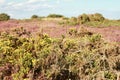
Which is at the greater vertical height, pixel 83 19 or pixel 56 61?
pixel 56 61

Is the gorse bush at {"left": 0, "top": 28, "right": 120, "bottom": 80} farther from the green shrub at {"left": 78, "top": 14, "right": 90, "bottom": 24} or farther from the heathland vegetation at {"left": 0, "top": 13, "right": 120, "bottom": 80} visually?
the green shrub at {"left": 78, "top": 14, "right": 90, "bottom": 24}

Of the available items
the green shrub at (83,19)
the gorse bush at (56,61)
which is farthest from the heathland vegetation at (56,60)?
the green shrub at (83,19)

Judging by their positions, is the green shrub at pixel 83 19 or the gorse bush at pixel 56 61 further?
the green shrub at pixel 83 19

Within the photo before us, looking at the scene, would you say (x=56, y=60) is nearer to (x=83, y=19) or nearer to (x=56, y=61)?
(x=56, y=61)

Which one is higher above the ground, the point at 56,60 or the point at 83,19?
the point at 56,60

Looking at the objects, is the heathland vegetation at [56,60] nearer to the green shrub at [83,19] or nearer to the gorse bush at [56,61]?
the gorse bush at [56,61]

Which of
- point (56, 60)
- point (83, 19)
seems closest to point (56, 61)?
point (56, 60)

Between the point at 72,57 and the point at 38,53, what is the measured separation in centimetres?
84

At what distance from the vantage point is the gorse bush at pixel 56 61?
8.84 metres

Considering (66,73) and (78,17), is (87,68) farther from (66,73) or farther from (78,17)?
(78,17)

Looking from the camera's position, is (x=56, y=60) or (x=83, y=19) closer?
(x=56, y=60)

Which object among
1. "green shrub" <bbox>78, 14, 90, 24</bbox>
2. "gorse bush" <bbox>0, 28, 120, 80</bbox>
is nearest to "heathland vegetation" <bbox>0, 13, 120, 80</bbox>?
"gorse bush" <bbox>0, 28, 120, 80</bbox>

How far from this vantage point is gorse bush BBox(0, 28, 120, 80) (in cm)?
884

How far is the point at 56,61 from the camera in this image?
894cm
